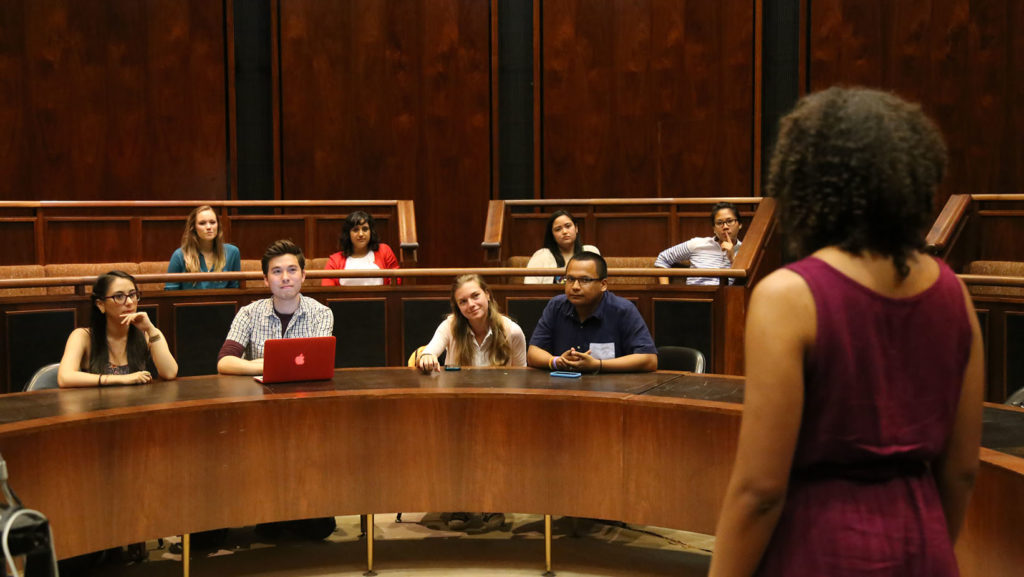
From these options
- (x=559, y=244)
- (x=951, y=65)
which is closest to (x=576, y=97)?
(x=951, y=65)

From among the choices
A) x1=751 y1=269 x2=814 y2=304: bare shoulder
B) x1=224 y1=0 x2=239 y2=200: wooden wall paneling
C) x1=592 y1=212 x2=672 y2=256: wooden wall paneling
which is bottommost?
x1=751 y1=269 x2=814 y2=304: bare shoulder

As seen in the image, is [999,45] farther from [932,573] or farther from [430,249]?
[932,573]

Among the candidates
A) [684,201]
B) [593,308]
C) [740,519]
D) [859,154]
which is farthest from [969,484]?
[684,201]

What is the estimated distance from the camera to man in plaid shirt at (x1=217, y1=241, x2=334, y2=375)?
373 cm

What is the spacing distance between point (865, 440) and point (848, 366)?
0.28 feet

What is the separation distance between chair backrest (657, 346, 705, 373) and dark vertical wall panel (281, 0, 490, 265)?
440cm

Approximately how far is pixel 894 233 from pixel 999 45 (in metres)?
7.26

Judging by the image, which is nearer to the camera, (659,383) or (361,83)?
(659,383)

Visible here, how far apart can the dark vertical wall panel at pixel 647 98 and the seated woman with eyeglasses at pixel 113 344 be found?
16.5ft

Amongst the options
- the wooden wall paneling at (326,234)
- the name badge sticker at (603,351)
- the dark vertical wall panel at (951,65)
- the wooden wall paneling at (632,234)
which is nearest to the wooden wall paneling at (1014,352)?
the name badge sticker at (603,351)

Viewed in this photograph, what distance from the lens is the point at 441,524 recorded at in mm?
3855

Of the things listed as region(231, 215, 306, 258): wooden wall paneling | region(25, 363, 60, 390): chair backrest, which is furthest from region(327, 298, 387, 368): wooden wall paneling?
region(231, 215, 306, 258): wooden wall paneling

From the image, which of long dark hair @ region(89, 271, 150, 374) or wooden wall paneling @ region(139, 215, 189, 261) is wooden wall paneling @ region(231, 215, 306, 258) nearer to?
wooden wall paneling @ region(139, 215, 189, 261)

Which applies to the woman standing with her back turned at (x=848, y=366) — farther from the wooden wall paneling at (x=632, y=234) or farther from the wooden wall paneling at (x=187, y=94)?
the wooden wall paneling at (x=187, y=94)
